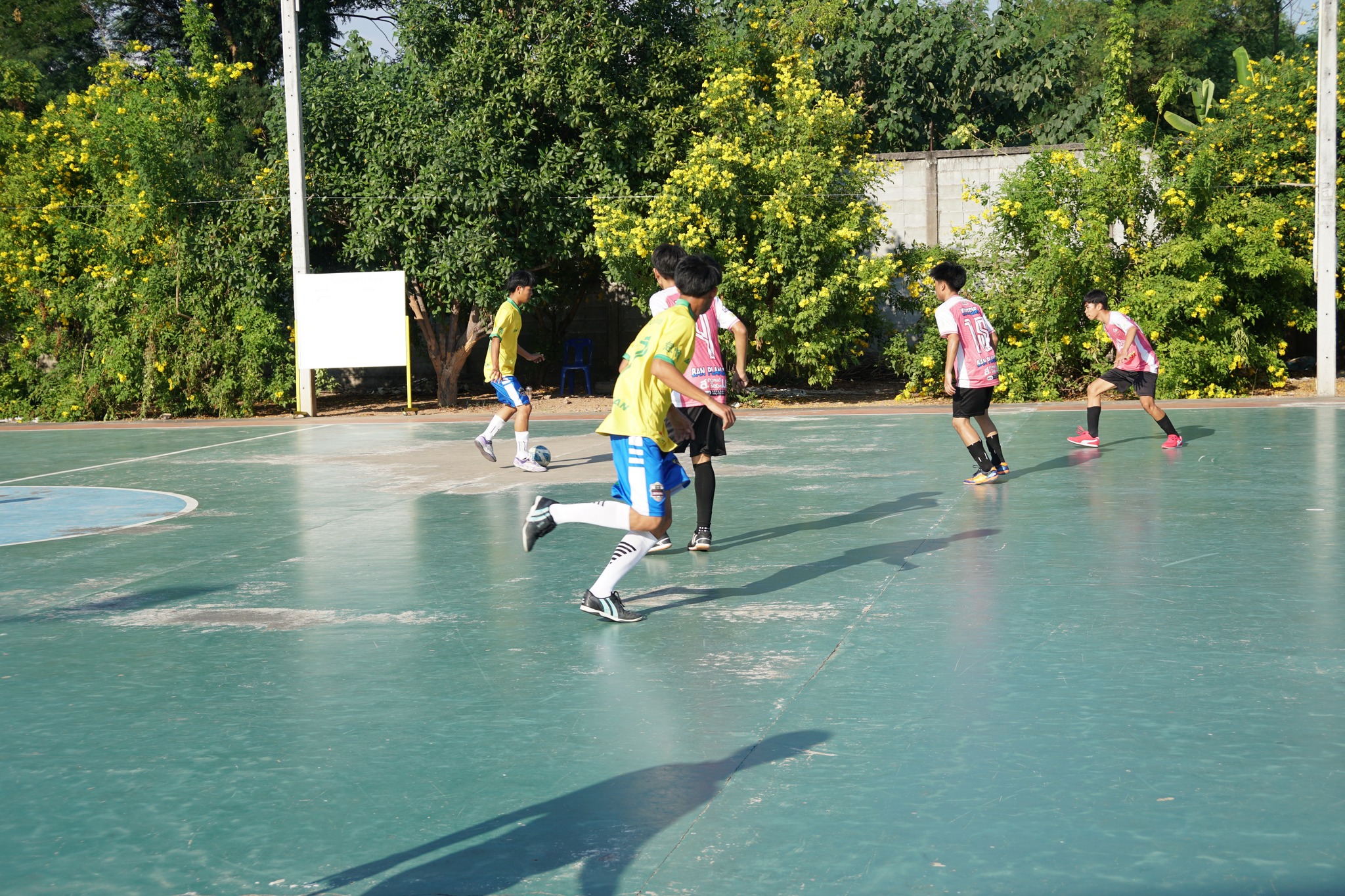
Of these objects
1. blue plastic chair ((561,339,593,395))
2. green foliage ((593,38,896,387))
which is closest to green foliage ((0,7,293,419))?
blue plastic chair ((561,339,593,395))

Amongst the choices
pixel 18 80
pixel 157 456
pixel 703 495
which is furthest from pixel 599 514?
pixel 18 80

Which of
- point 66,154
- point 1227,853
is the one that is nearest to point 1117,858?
point 1227,853

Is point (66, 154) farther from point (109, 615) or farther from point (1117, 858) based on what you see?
point (1117, 858)

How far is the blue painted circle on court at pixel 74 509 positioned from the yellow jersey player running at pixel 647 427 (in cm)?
524

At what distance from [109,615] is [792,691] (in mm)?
4007

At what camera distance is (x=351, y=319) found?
2052 cm

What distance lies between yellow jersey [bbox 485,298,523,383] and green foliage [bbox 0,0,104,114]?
21.0m

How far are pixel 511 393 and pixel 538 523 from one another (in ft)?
Result: 19.1

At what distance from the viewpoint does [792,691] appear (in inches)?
210

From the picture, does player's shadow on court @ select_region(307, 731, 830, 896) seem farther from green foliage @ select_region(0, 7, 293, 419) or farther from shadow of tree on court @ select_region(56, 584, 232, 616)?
green foliage @ select_region(0, 7, 293, 419)

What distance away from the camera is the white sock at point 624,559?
21.6 feet

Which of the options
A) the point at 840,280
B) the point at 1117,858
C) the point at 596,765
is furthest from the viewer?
the point at 840,280

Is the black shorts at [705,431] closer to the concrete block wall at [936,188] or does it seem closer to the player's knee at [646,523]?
the player's knee at [646,523]

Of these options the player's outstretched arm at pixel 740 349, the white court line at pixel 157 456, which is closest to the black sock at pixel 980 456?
the player's outstretched arm at pixel 740 349
